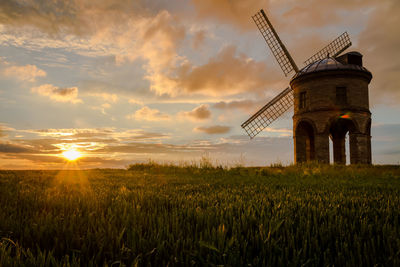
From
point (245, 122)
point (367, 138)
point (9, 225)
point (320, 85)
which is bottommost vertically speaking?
point (9, 225)

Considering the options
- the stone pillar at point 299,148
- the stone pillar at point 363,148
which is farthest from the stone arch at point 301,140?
the stone pillar at point 363,148

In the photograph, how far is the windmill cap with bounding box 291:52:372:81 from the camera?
68.2ft

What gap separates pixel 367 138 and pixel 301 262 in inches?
928

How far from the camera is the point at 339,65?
825 inches

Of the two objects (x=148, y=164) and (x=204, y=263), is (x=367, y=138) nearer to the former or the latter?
(x=148, y=164)

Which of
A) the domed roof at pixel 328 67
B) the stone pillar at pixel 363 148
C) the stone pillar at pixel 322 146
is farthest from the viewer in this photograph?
the domed roof at pixel 328 67

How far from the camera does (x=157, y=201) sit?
3.36 meters

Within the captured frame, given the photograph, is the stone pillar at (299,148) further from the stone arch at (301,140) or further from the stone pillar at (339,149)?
the stone pillar at (339,149)

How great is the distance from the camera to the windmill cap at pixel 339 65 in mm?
20800

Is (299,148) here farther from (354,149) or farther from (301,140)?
(354,149)

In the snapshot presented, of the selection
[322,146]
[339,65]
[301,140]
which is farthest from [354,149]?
[339,65]

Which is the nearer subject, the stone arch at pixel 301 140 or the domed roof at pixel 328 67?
the domed roof at pixel 328 67

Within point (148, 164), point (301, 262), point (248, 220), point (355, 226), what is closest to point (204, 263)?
point (301, 262)

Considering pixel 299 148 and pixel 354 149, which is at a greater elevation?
pixel 299 148
